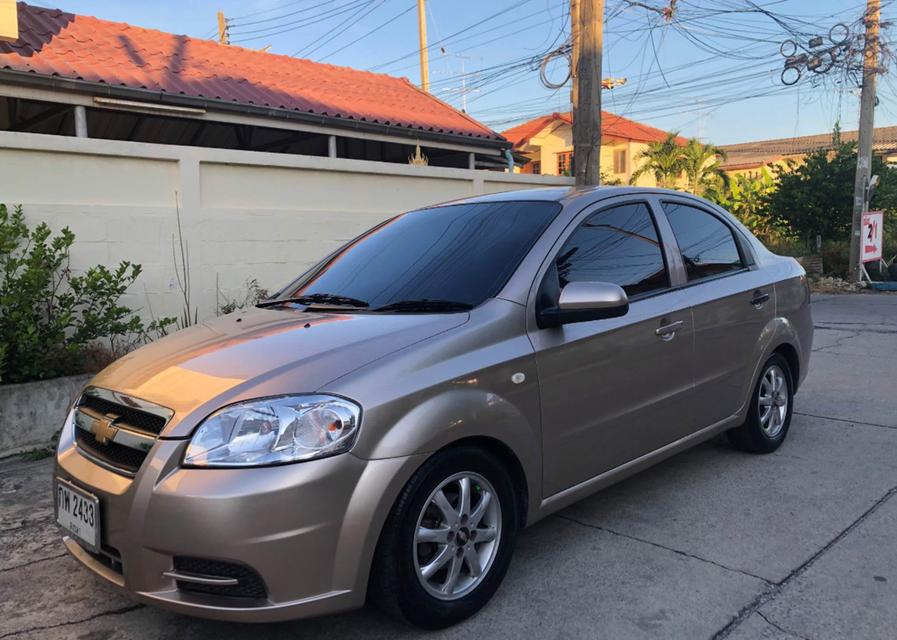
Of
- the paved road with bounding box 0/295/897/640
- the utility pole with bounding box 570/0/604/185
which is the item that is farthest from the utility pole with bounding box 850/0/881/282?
the paved road with bounding box 0/295/897/640

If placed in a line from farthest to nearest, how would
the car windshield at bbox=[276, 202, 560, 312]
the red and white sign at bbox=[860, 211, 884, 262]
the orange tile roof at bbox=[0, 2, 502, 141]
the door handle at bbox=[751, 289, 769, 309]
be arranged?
the red and white sign at bbox=[860, 211, 884, 262] < the orange tile roof at bbox=[0, 2, 502, 141] < the door handle at bbox=[751, 289, 769, 309] < the car windshield at bbox=[276, 202, 560, 312]

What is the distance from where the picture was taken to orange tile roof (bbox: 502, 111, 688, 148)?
41.3 metres

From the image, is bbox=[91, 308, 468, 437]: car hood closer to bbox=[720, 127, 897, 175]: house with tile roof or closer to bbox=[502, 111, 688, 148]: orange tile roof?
bbox=[502, 111, 688, 148]: orange tile roof

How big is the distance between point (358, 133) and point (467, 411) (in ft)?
32.1

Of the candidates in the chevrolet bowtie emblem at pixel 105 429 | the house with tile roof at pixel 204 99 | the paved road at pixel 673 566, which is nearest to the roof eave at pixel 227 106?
the house with tile roof at pixel 204 99

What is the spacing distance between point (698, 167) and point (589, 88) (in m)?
28.0

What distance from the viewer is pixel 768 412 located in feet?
15.1

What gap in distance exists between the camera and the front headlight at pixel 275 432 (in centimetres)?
234

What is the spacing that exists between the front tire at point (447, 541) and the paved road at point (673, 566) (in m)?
0.14

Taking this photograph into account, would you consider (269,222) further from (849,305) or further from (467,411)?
(849,305)

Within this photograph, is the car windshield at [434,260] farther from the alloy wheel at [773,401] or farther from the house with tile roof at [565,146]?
the house with tile roof at [565,146]

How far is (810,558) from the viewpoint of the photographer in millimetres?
3186

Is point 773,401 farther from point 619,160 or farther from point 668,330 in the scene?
point 619,160

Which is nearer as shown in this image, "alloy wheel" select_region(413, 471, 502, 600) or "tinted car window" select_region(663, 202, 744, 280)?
"alloy wheel" select_region(413, 471, 502, 600)
